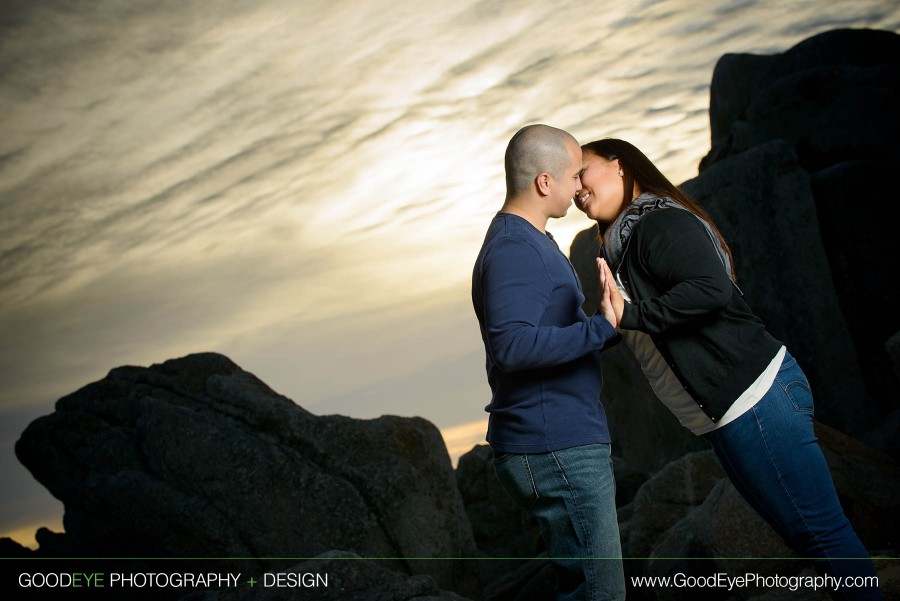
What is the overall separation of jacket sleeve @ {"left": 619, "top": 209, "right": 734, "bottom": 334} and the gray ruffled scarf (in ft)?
0.23

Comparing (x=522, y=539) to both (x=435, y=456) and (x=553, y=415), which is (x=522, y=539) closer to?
(x=435, y=456)

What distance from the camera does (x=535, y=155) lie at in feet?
11.4

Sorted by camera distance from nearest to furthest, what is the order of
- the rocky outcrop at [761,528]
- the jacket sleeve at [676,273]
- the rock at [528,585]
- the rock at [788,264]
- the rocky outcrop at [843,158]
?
the jacket sleeve at [676,273]
the rocky outcrop at [761,528]
the rock at [528,585]
the rock at [788,264]
the rocky outcrop at [843,158]

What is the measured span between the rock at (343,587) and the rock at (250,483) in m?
2.88

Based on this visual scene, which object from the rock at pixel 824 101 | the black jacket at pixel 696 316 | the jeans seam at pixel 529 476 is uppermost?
the rock at pixel 824 101

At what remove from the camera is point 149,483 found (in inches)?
316

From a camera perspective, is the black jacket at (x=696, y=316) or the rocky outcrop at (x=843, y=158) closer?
the black jacket at (x=696, y=316)

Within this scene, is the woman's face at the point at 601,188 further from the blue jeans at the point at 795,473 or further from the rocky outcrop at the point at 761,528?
the rocky outcrop at the point at 761,528

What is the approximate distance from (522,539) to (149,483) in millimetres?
5741

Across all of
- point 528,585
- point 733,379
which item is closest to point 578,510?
point 733,379

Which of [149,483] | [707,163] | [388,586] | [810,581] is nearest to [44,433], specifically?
[149,483]

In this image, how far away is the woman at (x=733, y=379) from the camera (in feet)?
11.1

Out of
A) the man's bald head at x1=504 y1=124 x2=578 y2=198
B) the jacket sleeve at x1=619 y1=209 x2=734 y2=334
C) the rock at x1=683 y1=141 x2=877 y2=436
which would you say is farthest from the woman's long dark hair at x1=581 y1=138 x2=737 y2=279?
the rock at x1=683 y1=141 x2=877 y2=436

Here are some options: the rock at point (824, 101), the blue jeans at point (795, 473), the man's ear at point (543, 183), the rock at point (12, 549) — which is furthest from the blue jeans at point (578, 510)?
the rock at point (824, 101)
